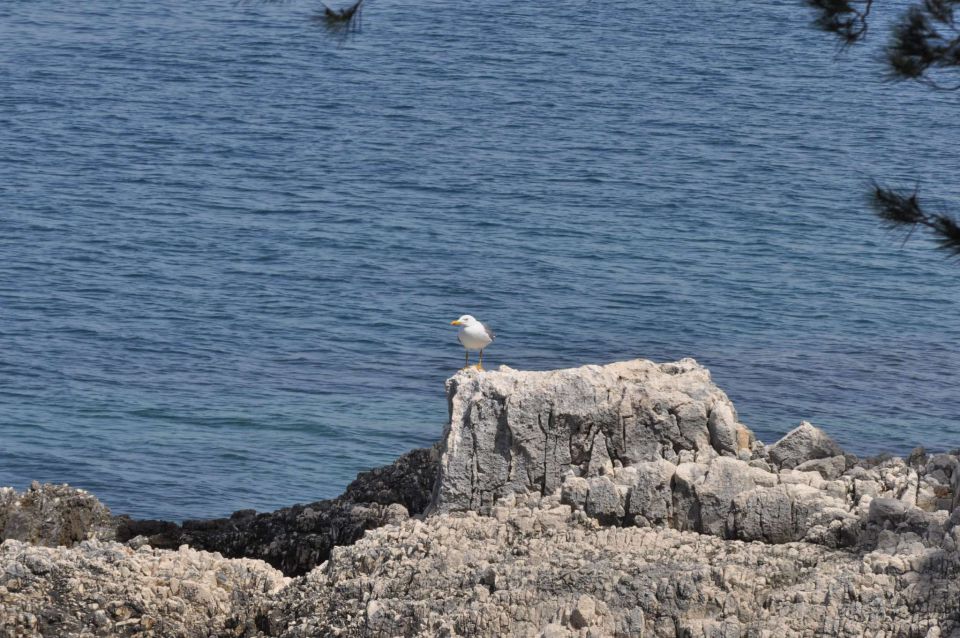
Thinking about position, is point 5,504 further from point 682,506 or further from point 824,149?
point 824,149

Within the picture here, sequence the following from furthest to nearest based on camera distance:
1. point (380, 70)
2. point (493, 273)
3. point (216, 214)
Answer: point (380, 70)
point (216, 214)
point (493, 273)

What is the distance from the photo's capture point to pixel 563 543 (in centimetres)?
2248

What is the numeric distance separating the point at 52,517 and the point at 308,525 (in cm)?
438

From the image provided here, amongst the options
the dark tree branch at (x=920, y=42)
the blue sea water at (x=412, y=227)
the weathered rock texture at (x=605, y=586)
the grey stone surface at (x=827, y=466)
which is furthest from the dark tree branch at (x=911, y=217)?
the blue sea water at (x=412, y=227)

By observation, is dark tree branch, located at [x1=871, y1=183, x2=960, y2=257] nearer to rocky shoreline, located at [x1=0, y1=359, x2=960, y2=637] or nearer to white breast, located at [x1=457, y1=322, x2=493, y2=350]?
rocky shoreline, located at [x1=0, y1=359, x2=960, y2=637]

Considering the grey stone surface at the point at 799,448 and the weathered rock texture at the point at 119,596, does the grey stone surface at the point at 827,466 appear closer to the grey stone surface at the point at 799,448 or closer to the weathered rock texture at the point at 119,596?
the grey stone surface at the point at 799,448

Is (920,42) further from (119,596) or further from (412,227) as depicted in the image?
(412,227)

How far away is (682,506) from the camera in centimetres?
2306

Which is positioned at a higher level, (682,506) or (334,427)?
(682,506)


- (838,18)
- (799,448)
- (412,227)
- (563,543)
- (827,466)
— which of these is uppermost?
(838,18)

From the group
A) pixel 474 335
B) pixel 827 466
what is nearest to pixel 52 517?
pixel 474 335

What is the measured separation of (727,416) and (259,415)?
1714cm

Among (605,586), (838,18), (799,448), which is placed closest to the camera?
(838,18)

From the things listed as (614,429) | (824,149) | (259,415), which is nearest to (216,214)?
(259,415)
